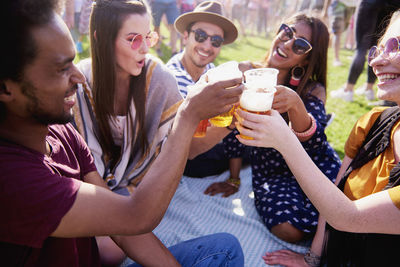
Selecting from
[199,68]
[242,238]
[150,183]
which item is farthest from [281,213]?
[199,68]

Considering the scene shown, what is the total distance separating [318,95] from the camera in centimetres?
289

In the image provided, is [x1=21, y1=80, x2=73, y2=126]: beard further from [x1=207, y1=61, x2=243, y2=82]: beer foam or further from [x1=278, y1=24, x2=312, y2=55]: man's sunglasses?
[x1=278, y1=24, x2=312, y2=55]: man's sunglasses

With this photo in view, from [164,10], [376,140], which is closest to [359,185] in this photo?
[376,140]

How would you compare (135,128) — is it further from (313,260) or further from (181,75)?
(313,260)

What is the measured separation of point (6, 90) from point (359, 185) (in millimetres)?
1942

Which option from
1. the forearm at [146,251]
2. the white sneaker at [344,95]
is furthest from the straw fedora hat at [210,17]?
the white sneaker at [344,95]

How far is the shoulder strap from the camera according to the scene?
5.70 ft

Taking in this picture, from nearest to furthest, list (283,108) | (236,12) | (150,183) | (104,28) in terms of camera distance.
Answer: (150,183) → (283,108) → (104,28) → (236,12)

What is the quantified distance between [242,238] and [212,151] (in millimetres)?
1148

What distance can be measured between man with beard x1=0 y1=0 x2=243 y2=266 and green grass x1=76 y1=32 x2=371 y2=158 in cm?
361

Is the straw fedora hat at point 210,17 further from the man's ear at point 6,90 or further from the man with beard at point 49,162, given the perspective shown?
the man's ear at point 6,90

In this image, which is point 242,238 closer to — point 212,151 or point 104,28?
point 212,151

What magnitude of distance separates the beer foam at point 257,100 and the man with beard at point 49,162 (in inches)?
3.1

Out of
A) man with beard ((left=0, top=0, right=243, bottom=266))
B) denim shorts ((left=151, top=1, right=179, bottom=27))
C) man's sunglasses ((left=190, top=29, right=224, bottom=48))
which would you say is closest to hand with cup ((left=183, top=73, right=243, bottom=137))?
man with beard ((left=0, top=0, right=243, bottom=266))
